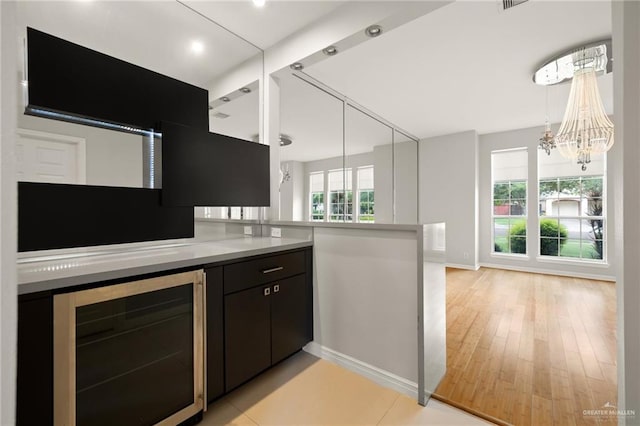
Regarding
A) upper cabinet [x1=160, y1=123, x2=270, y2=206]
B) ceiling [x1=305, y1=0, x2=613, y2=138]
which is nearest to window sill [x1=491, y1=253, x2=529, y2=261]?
ceiling [x1=305, y1=0, x2=613, y2=138]

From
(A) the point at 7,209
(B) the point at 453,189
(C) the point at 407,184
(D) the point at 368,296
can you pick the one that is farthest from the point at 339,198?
(A) the point at 7,209

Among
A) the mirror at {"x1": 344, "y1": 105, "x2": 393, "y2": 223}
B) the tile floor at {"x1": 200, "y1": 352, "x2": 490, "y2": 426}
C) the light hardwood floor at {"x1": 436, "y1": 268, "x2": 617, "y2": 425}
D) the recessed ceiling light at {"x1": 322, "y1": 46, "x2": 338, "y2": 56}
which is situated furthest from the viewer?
the mirror at {"x1": 344, "y1": 105, "x2": 393, "y2": 223}

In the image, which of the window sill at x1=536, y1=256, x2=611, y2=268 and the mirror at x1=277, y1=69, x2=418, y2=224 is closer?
the mirror at x1=277, y1=69, x2=418, y2=224

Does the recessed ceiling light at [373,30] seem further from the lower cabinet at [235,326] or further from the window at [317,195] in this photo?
the window at [317,195]

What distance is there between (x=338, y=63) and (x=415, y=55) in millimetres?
784

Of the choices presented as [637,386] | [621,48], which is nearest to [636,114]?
[621,48]

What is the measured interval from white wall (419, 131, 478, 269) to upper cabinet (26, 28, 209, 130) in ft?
17.0

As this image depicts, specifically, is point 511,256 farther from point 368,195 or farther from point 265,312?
point 265,312

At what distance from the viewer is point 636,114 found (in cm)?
63

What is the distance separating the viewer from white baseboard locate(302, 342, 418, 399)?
5.67 feet

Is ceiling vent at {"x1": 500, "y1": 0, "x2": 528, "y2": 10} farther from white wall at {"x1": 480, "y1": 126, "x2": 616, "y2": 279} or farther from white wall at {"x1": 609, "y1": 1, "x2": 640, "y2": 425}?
white wall at {"x1": 480, "y1": 126, "x2": 616, "y2": 279}

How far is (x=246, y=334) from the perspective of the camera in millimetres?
1680

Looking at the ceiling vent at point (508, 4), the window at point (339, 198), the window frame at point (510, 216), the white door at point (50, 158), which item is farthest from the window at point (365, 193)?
the white door at point (50, 158)

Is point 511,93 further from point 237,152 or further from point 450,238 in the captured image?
point 237,152
